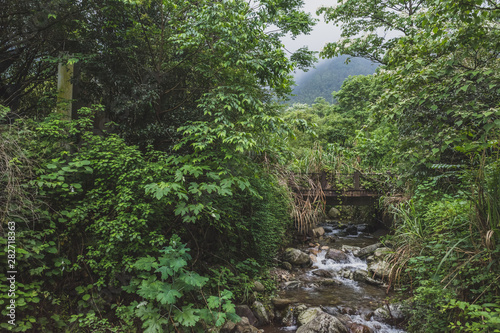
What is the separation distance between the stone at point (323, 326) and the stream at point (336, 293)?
424mm

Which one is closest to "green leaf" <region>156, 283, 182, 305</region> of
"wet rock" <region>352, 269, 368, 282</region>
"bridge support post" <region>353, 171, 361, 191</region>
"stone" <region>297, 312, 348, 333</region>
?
"stone" <region>297, 312, 348, 333</region>

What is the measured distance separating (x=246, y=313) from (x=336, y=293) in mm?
2522

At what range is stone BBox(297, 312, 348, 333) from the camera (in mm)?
4012

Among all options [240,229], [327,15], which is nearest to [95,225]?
[240,229]

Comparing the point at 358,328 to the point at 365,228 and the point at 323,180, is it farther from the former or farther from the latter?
the point at 365,228

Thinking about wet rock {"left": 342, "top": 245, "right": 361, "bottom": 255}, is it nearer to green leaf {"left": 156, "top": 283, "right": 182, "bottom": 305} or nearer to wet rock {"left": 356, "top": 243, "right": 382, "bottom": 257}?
wet rock {"left": 356, "top": 243, "right": 382, "bottom": 257}

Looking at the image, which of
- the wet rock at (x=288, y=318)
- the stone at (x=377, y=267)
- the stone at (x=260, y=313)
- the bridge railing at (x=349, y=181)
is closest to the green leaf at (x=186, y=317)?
the stone at (x=260, y=313)

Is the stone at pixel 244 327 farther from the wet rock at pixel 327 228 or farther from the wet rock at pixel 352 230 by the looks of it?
the wet rock at pixel 352 230

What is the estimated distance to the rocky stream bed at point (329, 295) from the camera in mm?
4328

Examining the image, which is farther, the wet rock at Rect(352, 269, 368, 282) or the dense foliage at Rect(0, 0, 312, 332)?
the wet rock at Rect(352, 269, 368, 282)

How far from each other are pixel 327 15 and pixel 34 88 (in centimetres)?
1038

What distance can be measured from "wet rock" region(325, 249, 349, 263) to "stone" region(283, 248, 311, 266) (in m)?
0.84

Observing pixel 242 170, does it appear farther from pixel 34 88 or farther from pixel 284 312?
pixel 34 88

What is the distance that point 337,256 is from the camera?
7.84 metres
